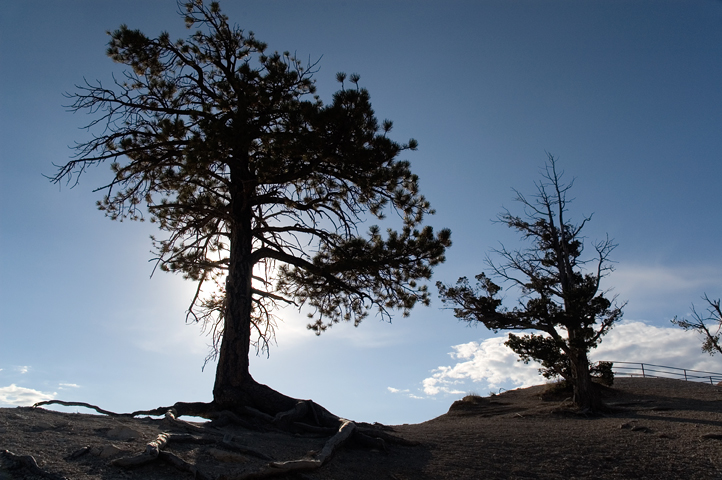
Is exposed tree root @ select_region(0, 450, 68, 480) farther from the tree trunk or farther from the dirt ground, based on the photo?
the tree trunk

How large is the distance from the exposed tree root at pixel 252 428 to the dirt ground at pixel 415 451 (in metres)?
0.08

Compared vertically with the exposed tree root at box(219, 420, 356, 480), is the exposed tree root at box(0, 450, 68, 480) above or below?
above

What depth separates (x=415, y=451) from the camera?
861cm

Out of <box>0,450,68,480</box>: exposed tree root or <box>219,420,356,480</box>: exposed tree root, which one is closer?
<box>0,450,68,480</box>: exposed tree root

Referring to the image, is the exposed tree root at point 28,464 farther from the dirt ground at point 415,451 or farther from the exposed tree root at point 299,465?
the exposed tree root at point 299,465

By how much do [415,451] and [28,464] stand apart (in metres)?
5.89

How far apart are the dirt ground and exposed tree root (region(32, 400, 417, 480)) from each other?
84mm

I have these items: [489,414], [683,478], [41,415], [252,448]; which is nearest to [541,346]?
[489,414]

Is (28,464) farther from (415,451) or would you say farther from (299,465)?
(415,451)

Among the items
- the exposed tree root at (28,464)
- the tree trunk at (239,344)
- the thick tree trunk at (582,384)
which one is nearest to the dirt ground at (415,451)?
the exposed tree root at (28,464)

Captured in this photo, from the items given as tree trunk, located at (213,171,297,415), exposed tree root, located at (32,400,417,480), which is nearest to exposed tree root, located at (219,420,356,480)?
exposed tree root, located at (32,400,417,480)

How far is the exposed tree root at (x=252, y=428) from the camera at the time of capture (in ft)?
19.0

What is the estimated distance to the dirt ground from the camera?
567cm

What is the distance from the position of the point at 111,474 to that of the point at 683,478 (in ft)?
29.4
